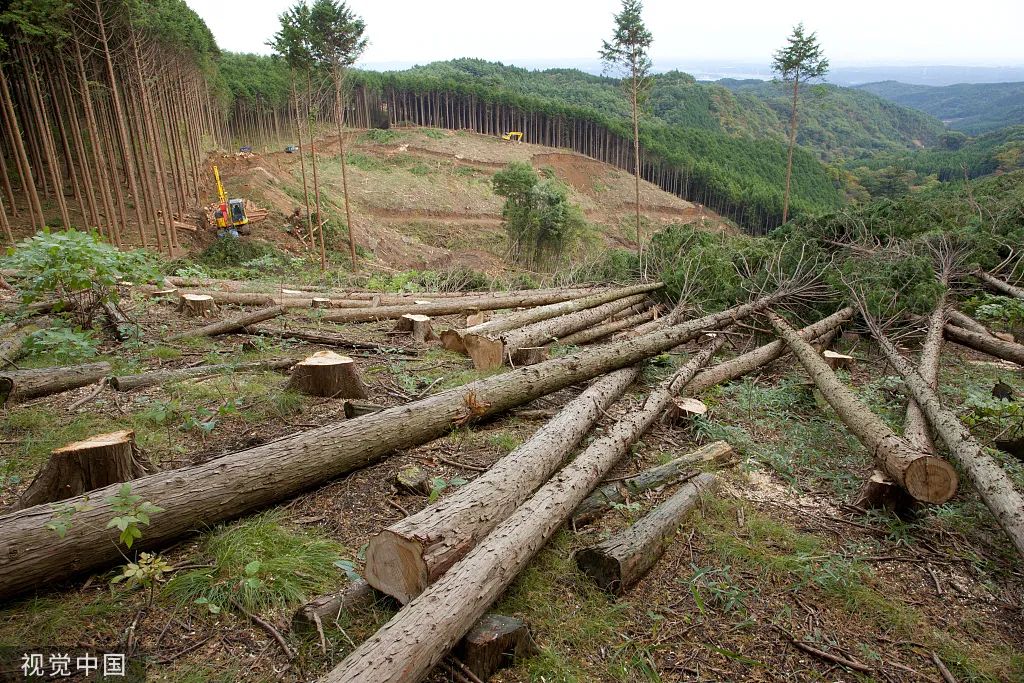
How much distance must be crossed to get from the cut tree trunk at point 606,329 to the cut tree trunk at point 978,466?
3979mm

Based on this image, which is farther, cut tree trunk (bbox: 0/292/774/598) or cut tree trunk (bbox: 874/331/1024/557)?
cut tree trunk (bbox: 874/331/1024/557)

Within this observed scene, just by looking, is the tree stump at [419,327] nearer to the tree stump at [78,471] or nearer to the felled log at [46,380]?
the felled log at [46,380]

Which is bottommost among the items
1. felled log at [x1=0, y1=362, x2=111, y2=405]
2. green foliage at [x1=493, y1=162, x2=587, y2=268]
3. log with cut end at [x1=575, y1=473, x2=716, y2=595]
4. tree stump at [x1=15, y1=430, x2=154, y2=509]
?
green foliage at [x1=493, y1=162, x2=587, y2=268]

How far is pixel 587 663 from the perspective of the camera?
8.71 feet

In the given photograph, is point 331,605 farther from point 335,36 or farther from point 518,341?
point 335,36

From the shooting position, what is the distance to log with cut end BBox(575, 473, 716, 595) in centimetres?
313

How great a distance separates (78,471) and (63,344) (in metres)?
3.58

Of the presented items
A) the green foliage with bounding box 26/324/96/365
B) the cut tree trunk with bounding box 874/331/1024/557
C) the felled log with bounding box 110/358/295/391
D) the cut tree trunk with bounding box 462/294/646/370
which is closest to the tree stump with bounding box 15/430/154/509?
the felled log with bounding box 110/358/295/391

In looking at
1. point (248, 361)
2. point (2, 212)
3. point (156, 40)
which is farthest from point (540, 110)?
point (248, 361)

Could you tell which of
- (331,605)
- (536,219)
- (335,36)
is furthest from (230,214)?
(331,605)

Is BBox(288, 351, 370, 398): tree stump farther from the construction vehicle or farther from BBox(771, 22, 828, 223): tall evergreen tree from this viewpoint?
BBox(771, 22, 828, 223): tall evergreen tree

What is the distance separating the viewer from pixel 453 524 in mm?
2859

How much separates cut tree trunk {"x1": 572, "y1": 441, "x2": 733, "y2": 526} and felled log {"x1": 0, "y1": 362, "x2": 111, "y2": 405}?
4.82 meters

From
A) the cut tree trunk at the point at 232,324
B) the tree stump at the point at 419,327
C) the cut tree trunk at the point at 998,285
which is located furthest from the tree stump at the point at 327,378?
the cut tree trunk at the point at 998,285
